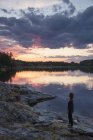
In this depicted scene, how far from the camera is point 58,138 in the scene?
81.3 ft

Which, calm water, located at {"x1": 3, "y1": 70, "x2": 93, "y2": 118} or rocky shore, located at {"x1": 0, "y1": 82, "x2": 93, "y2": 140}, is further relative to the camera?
calm water, located at {"x1": 3, "y1": 70, "x2": 93, "y2": 118}

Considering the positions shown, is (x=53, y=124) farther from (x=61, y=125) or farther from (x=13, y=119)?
(x=13, y=119)

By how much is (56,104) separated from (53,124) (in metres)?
28.7

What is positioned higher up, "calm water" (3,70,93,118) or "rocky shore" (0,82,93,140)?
"rocky shore" (0,82,93,140)

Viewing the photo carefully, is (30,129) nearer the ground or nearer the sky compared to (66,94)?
nearer the sky

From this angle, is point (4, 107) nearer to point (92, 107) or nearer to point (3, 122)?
point (3, 122)

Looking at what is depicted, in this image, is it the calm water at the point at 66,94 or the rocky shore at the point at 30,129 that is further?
the calm water at the point at 66,94

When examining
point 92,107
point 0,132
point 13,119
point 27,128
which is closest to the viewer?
point 0,132

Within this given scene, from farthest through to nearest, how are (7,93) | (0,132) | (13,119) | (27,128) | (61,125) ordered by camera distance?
(7,93), (13,119), (61,125), (27,128), (0,132)

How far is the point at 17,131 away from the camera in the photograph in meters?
25.8

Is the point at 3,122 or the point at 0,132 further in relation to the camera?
the point at 3,122

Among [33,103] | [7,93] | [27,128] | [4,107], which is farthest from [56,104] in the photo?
[27,128]

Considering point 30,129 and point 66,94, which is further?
point 66,94

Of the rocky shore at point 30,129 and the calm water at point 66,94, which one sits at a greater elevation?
the rocky shore at point 30,129
